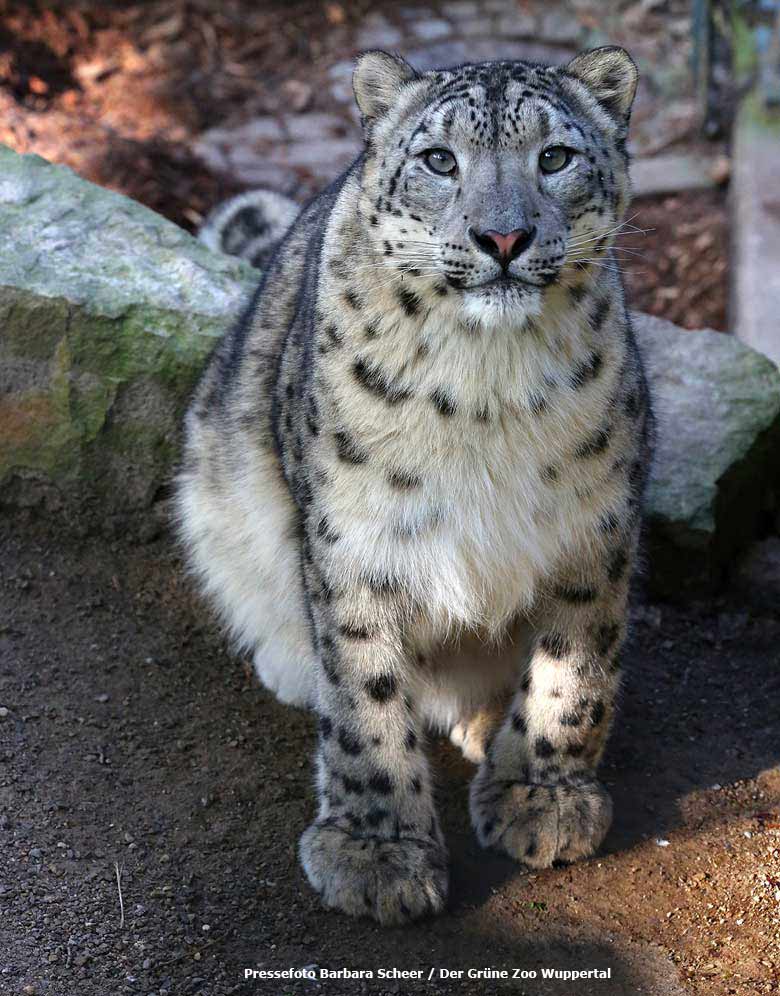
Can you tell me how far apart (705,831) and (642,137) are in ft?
19.8

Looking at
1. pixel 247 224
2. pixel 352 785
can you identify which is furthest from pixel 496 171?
pixel 247 224

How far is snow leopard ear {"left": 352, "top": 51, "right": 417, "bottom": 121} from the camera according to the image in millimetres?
3793

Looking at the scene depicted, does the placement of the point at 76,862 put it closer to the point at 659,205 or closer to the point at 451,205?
the point at 451,205

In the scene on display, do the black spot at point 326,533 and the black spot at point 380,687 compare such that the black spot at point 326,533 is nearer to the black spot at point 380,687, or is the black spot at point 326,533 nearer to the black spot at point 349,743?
the black spot at point 380,687

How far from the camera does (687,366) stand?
19.1ft

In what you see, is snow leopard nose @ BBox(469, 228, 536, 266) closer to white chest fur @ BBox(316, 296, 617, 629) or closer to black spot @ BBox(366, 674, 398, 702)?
white chest fur @ BBox(316, 296, 617, 629)

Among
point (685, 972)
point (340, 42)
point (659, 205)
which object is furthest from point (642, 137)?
point (685, 972)

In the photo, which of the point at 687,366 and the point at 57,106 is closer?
the point at 687,366

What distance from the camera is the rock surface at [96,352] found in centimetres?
513

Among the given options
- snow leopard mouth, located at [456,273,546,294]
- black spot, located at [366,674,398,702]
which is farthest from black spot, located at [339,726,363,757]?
snow leopard mouth, located at [456,273,546,294]

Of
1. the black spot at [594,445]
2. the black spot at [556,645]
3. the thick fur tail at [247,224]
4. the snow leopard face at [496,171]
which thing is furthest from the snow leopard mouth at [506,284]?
the thick fur tail at [247,224]

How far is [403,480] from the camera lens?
12.5 feet

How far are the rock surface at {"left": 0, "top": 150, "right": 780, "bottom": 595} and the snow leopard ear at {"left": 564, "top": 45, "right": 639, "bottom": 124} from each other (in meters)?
1.87

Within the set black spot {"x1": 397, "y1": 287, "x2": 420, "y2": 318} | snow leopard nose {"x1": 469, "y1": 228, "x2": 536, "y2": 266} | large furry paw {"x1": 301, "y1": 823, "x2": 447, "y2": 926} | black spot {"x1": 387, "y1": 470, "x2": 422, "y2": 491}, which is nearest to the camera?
snow leopard nose {"x1": 469, "y1": 228, "x2": 536, "y2": 266}
